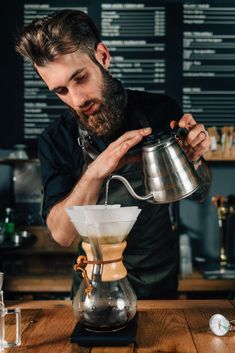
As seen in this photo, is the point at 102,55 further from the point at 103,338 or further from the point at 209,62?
the point at 209,62

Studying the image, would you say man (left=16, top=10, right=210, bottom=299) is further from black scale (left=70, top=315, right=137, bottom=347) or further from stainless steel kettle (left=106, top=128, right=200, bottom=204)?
black scale (left=70, top=315, right=137, bottom=347)

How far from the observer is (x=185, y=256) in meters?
3.15

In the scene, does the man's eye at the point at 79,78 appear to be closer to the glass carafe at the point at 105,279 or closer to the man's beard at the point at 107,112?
the man's beard at the point at 107,112

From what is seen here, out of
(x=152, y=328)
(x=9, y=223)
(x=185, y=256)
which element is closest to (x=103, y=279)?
(x=152, y=328)

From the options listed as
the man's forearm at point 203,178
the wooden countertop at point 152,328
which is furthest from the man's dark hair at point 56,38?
the wooden countertop at point 152,328

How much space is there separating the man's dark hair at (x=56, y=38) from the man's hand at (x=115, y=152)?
449 millimetres

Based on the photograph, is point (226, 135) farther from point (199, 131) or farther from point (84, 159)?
point (199, 131)

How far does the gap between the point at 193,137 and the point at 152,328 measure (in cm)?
57

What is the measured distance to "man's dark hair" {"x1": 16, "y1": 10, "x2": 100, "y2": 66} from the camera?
5.81ft

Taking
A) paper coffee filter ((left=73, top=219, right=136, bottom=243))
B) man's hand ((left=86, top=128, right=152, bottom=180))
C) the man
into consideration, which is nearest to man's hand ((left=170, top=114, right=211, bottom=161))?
the man

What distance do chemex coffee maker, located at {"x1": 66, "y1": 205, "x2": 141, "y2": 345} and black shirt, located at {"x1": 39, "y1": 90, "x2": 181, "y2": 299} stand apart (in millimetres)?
690

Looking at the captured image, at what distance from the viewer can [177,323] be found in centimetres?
145

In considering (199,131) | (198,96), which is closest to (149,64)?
(198,96)

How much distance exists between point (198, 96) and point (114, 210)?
7.60 ft
